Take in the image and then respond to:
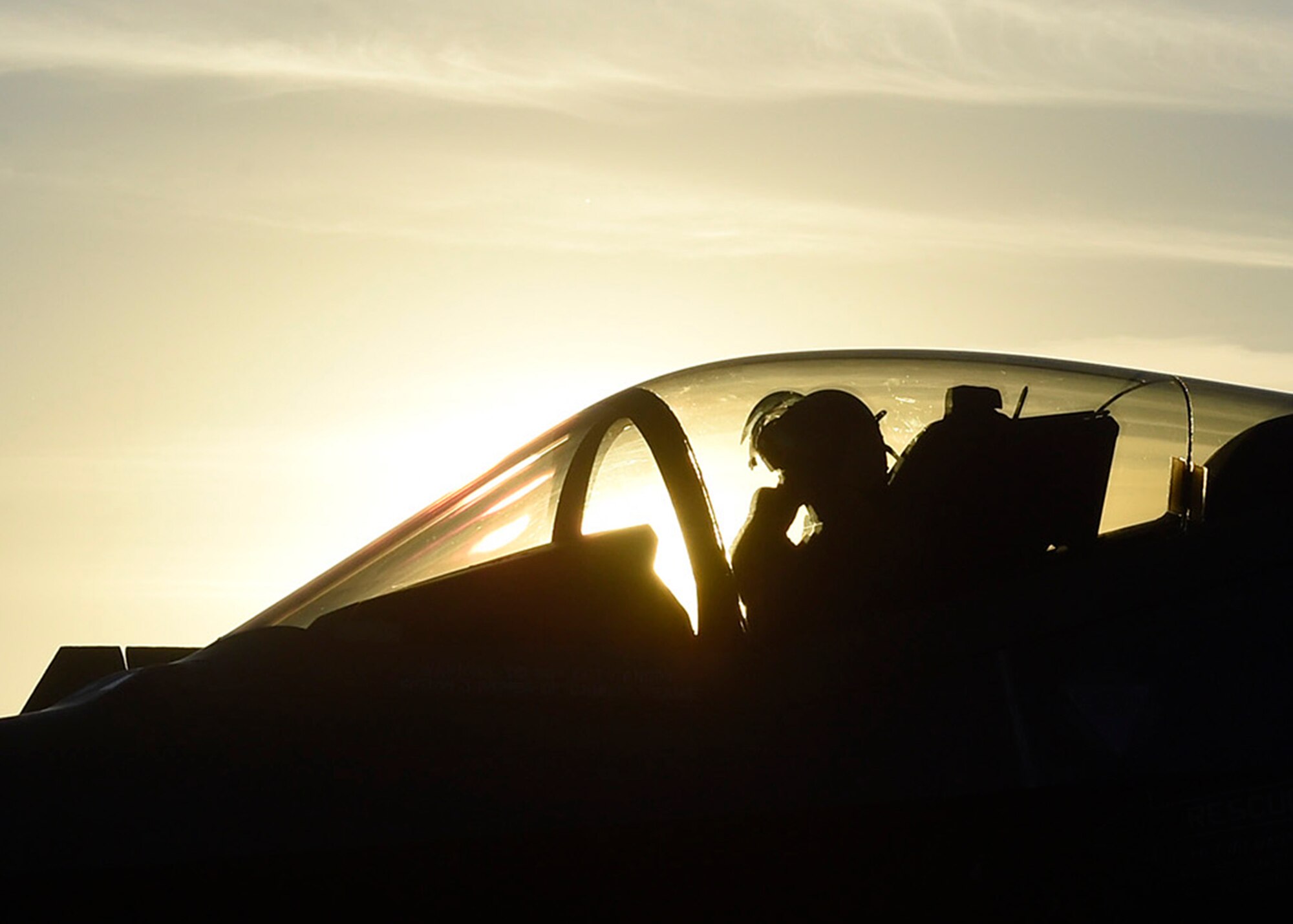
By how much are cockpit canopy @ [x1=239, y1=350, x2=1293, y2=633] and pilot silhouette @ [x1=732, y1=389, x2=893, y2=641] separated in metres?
0.04

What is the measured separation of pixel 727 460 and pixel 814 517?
0.26m

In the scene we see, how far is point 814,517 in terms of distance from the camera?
368cm

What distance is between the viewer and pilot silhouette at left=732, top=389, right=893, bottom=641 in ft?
11.4

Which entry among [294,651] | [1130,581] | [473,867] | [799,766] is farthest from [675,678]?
[1130,581]

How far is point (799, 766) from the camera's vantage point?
→ 3176 mm

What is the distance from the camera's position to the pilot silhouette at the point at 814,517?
347 centimetres

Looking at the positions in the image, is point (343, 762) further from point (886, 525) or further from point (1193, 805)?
point (1193, 805)

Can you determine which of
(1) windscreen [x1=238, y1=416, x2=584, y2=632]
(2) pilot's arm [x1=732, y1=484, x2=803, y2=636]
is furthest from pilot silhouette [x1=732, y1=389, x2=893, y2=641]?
(1) windscreen [x1=238, y1=416, x2=584, y2=632]

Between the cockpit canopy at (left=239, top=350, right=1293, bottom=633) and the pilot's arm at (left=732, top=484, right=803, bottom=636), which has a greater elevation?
the cockpit canopy at (left=239, top=350, right=1293, bottom=633)

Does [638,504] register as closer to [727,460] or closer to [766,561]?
[727,460]

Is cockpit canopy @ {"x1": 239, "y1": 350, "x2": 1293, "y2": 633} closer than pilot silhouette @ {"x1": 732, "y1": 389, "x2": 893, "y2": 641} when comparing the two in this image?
No

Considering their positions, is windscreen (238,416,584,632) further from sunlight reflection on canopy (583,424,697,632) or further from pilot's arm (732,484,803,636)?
pilot's arm (732,484,803,636)

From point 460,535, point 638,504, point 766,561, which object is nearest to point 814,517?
point 766,561

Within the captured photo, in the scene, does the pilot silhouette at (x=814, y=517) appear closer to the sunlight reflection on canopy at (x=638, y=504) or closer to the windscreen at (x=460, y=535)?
the sunlight reflection on canopy at (x=638, y=504)
